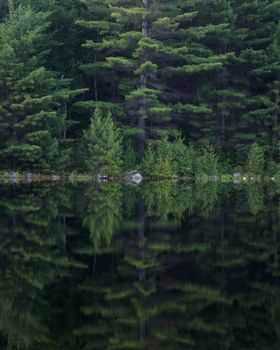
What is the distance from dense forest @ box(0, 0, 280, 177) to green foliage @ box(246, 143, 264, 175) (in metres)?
0.07

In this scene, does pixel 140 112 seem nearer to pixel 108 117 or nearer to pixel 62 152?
pixel 108 117

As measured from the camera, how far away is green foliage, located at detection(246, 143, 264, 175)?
30.8 metres

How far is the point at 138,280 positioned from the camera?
25.1ft

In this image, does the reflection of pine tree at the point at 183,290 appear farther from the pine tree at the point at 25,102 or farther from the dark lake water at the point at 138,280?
the pine tree at the point at 25,102

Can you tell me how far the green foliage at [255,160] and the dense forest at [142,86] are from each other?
0.24ft

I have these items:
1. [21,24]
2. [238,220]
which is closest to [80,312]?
[238,220]

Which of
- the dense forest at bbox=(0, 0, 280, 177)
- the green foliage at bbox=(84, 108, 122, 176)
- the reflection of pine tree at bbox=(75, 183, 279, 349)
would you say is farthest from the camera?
the dense forest at bbox=(0, 0, 280, 177)

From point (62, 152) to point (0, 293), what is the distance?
73.5 ft

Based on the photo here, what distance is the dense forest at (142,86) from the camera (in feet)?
94.1

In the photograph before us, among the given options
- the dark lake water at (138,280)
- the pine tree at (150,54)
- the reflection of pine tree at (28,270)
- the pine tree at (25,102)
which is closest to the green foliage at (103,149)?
the pine tree at (25,102)

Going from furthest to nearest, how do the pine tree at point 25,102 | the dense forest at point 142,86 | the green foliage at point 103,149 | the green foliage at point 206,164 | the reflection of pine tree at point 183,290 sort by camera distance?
the green foliage at point 206,164
the dense forest at point 142,86
the green foliage at point 103,149
the pine tree at point 25,102
the reflection of pine tree at point 183,290

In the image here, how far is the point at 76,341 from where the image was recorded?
17.8 ft

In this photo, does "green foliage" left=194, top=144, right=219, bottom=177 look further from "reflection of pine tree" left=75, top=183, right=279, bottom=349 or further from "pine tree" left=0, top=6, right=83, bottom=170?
"reflection of pine tree" left=75, top=183, right=279, bottom=349

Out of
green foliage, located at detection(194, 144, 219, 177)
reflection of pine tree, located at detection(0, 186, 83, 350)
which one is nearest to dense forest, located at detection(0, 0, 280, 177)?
green foliage, located at detection(194, 144, 219, 177)
